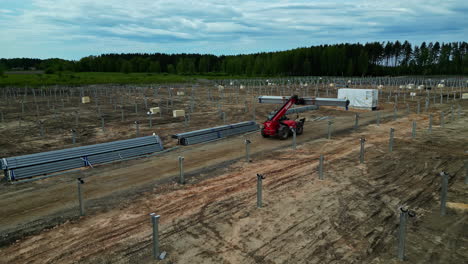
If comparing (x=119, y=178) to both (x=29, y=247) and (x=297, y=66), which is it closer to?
(x=29, y=247)

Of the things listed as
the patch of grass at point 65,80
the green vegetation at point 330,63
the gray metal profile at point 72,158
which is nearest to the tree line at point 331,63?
the green vegetation at point 330,63

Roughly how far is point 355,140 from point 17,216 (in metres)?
16.0

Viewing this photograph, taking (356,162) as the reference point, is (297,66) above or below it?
above

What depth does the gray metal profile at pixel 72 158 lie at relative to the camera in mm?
12564

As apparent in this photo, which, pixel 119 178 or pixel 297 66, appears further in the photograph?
pixel 297 66

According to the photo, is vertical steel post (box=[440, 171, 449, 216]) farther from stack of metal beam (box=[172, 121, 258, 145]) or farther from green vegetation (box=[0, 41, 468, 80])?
green vegetation (box=[0, 41, 468, 80])

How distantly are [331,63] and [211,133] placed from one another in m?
118

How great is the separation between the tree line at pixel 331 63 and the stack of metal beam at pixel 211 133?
349 feet

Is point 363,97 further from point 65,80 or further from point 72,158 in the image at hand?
point 65,80

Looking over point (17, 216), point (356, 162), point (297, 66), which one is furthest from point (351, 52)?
point (17, 216)

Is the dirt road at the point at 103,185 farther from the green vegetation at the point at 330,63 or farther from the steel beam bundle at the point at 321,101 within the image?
the green vegetation at the point at 330,63

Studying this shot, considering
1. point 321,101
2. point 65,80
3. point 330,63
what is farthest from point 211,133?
point 330,63

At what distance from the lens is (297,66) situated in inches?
5148

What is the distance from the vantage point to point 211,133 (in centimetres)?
1936
